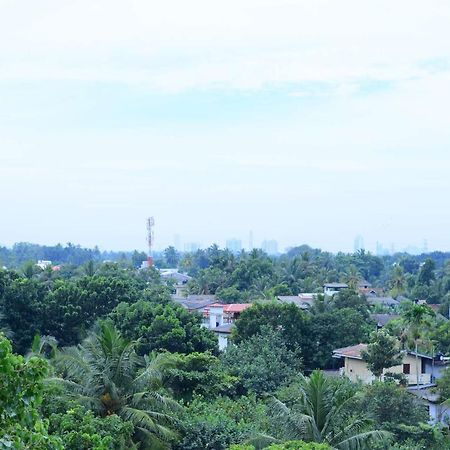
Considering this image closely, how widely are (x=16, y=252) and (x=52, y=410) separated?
133 metres

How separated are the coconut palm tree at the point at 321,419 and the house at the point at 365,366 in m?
13.0

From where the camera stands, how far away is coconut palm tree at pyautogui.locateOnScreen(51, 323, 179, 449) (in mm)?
16172

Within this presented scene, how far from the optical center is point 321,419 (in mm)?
15359

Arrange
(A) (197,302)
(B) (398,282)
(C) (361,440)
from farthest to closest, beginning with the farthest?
1. (B) (398,282)
2. (A) (197,302)
3. (C) (361,440)

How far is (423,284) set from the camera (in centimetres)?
6375

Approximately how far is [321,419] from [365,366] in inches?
522

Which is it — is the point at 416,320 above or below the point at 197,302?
above

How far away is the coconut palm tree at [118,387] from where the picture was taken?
16.2 meters

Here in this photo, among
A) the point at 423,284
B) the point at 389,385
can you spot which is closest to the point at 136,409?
the point at 389,385

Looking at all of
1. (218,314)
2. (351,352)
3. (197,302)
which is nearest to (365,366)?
(351,352)

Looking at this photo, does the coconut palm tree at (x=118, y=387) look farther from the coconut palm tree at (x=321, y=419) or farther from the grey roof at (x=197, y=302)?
the grey roof at (x=197, y=302)

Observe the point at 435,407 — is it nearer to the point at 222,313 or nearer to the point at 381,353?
the point at 381,353

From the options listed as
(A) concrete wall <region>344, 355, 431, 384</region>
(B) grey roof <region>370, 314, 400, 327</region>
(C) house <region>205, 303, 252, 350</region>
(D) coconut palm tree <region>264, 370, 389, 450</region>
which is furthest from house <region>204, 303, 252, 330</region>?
(D) coconut palm tree <region>264, 370, 389, 450</region>

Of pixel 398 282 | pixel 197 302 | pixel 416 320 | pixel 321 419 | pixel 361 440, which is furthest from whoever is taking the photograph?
pixel 398 282
